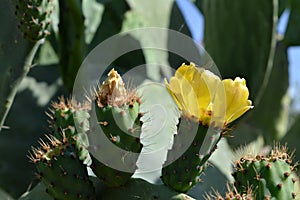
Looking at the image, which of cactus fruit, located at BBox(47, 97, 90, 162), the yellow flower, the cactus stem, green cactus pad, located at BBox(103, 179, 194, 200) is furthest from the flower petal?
the cactus stem

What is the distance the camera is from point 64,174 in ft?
6.11

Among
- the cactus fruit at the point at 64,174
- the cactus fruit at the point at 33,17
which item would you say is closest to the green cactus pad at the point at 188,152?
the cactus fruit at the point at 64,174

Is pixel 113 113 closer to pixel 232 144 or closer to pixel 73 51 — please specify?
pixel 73 51

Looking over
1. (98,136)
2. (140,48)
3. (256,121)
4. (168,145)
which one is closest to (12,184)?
(140,48)

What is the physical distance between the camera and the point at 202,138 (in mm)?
1812

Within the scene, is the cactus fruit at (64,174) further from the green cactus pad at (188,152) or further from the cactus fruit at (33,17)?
the cactus fruit at (33,17)

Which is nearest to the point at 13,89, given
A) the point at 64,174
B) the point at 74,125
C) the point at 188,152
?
the point at 74,125

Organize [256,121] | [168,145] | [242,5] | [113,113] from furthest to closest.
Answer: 1. [256,121]
2. [242,5]
3. [168,145]
4. [113,113]

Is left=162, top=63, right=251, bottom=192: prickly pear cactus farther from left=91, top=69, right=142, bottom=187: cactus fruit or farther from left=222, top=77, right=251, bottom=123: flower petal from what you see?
left=91, top=69, right=142, bottom=187: cactus fruit

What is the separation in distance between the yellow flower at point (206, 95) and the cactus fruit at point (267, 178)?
0.16m

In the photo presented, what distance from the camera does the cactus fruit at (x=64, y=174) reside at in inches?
73.5

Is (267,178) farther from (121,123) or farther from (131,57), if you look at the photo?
(131,57)

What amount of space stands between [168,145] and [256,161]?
1.59ft

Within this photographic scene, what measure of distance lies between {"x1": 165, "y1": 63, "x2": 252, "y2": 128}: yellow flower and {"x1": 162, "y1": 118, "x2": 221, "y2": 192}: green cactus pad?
3 centimetres
